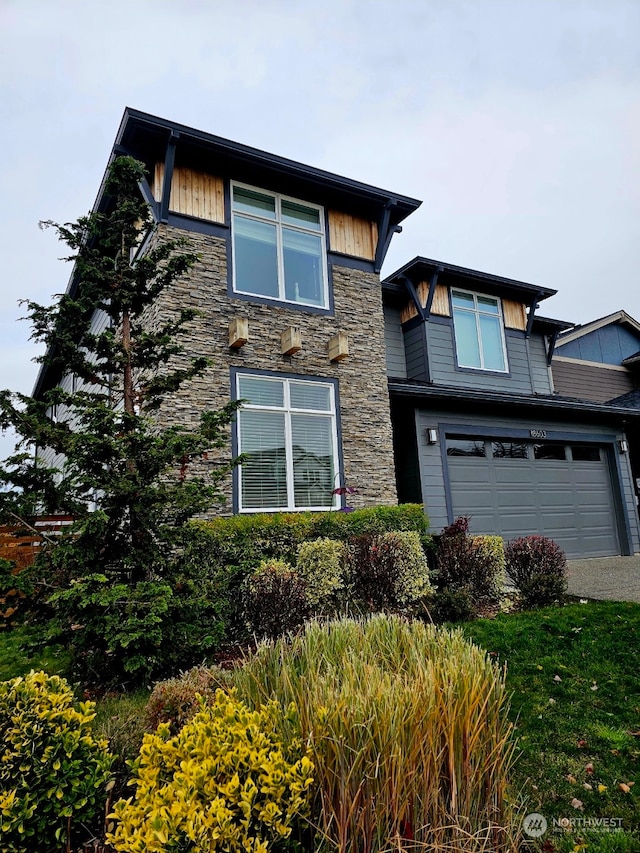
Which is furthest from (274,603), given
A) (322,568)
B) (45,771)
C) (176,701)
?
(45,771)

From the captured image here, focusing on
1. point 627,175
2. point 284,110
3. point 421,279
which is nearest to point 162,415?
point 421,279

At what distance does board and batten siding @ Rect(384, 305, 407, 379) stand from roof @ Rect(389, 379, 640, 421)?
804 mm

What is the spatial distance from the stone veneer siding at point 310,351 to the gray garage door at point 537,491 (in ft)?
6.23

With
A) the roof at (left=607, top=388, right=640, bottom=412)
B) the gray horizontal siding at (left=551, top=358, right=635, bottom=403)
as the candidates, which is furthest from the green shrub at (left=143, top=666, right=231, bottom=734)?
the gray horizontal siding at (left=551, top=358, right=635, bottom=403)

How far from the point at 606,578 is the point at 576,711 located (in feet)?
19.0

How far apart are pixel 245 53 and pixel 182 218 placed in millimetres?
3653

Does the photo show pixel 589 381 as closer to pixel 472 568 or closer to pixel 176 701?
pixel 472 568

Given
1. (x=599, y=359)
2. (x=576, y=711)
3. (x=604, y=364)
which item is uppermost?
(x=599, y=359)

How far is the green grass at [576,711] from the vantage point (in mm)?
2602

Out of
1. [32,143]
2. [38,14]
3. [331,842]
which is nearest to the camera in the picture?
[331,842]

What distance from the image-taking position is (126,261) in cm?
529

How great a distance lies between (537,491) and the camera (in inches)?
441

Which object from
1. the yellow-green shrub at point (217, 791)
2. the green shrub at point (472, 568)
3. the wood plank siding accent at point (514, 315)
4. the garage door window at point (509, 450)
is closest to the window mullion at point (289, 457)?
the green shrub at point (472, 568)

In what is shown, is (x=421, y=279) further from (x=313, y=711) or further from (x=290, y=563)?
(x=313, y=711)
